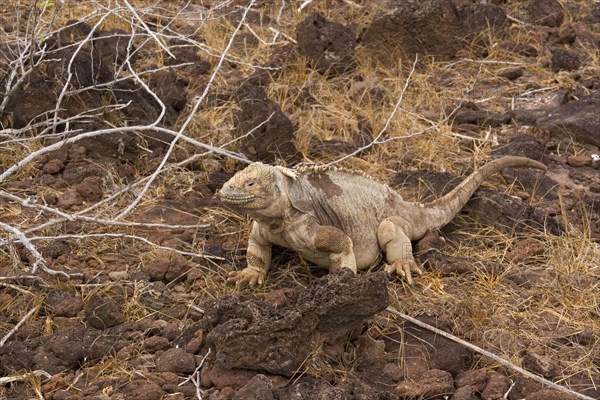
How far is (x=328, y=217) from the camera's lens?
5.77 metres

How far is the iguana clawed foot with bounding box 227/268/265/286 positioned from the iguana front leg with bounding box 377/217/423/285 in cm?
70

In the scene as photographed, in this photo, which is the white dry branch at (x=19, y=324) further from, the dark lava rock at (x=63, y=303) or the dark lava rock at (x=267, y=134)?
the dark lava rock at (x=267, y=134)

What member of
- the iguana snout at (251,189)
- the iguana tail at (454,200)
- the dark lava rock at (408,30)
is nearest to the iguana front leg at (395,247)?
the iguana tail at (454,200)

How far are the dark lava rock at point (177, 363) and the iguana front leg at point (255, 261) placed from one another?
822 mm

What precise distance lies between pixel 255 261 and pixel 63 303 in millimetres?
1047

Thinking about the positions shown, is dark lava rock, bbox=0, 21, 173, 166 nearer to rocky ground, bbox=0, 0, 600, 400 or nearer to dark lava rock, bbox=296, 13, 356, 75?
rocky ground, bbox=0, 0, 600, 400

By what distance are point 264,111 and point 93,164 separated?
3.92 ft

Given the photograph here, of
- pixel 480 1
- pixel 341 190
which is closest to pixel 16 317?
pixel 341 190

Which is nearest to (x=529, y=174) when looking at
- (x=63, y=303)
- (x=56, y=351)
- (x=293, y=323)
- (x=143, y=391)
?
(x=293, y=323)

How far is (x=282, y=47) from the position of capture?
874 cm

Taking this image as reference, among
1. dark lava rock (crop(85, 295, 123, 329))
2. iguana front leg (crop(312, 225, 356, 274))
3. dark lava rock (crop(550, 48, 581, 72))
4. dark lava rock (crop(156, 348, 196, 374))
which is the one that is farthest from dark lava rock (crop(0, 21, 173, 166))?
dark lava rock (crop(550, 48, 581, 72))

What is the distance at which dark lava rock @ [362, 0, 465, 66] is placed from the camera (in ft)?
28.2

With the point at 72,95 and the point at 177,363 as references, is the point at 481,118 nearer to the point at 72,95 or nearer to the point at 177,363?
the point at 72,95

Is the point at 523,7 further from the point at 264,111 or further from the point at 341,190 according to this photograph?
the point at 341,190
